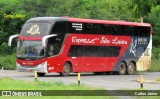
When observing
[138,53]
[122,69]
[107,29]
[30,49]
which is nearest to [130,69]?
[122,69]

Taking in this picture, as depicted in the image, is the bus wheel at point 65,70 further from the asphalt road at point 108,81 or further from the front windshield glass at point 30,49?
the front windshield glass at point 30,49

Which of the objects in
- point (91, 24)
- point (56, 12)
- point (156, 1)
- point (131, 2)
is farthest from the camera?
point (56, 12)

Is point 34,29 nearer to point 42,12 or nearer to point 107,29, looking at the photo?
point 107,29

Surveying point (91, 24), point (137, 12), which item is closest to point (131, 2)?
point (137, 12)

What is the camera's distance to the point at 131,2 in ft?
54.8

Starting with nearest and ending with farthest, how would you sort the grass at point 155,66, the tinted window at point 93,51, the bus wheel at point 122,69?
the tinted window at point 93,51 → the bus wheel at point 122,69 → the grass at point 155,66

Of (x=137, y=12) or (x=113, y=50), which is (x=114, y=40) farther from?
(x=137, y=12)

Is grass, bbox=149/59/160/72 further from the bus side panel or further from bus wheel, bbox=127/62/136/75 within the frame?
bus wheel, bbox=127/62/136/75

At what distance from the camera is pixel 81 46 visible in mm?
36812

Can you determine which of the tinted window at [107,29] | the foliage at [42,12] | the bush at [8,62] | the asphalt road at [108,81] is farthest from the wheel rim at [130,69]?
the foliage at [42,12]

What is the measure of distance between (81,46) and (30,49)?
401 centimetres

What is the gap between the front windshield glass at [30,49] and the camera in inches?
1358

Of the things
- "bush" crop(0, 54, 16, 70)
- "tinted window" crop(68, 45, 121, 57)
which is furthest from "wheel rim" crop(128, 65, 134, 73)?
"bush" crop(0, 54, 16, 70)

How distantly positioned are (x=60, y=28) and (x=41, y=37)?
5.20ft
